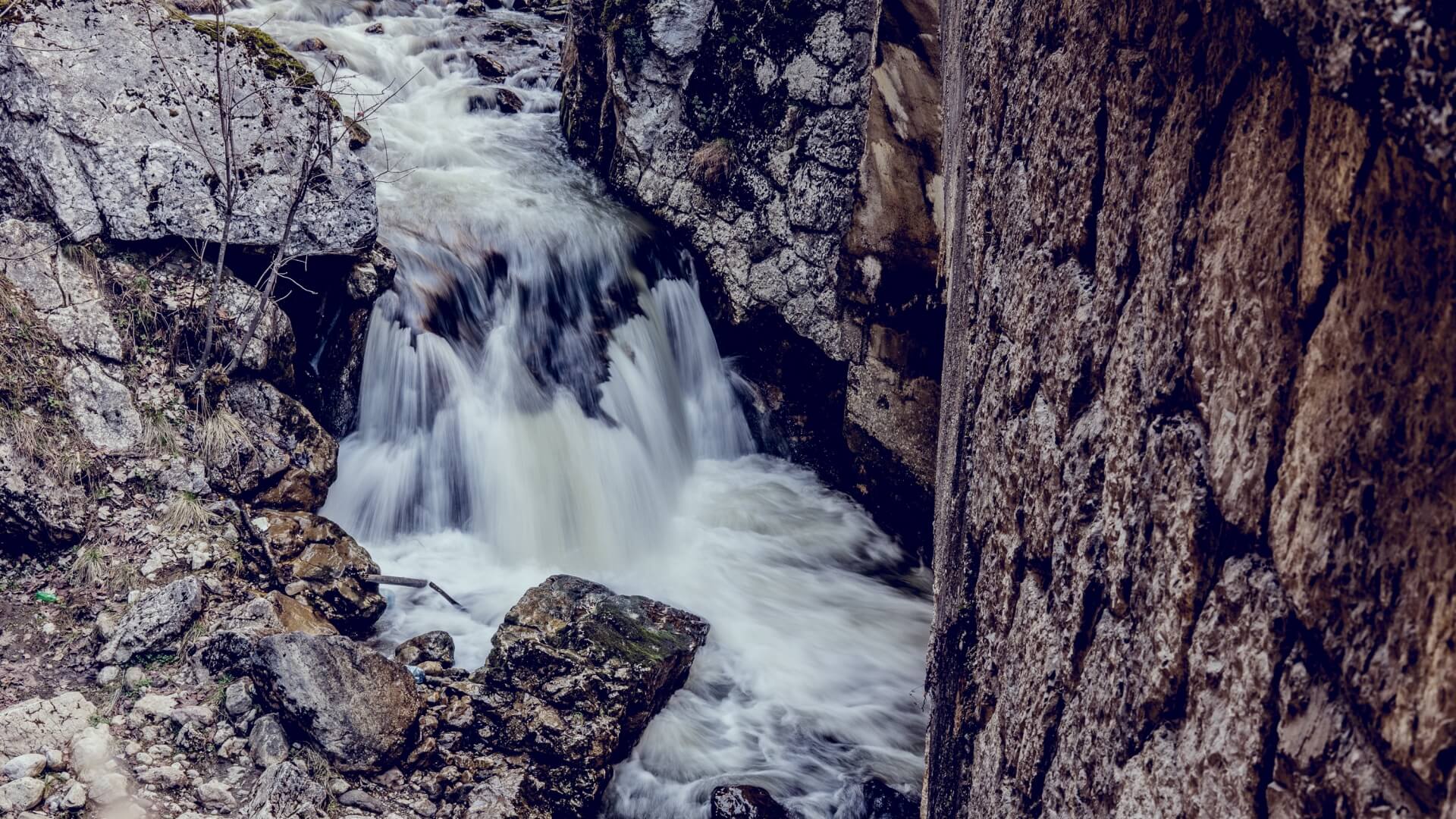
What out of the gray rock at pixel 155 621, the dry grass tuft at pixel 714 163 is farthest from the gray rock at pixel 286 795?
the dry grass tuft at pixel 714 163

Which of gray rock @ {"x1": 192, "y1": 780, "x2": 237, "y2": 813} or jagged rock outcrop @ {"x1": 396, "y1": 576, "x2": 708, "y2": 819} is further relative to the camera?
jagged rock outcrop @ {"x1": 396, "y1": 576, "x2": 708, "y2": 819}

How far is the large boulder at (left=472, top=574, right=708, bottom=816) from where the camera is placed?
3.80m

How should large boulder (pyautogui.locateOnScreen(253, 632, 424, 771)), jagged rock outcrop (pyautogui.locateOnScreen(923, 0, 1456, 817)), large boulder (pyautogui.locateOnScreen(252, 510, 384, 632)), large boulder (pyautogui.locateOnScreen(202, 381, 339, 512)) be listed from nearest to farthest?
jagged rock outcrop (pyautogui.locateOnScreen(923, 0, 1456, 817))
large boulder (pyautogui.locateOnScreen(253, 632, 424, 771))
large boulder (pyautogui.locateOnScreen(252, 510, 384, 632))
large boulder (pyautogui.locateOnScreen(202, 381, 339, 512))

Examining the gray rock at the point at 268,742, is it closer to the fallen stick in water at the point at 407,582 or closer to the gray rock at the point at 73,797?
the gray rock at the point at 73,797

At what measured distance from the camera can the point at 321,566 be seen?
455 cm

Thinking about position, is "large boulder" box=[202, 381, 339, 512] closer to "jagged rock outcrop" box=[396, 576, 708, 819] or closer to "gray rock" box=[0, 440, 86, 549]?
"gray rock" box=[0, 440, 86, 549]

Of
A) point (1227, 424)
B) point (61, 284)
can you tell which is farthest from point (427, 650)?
point (1227, 424)

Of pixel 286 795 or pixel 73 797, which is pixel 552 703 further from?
pixel 73 797

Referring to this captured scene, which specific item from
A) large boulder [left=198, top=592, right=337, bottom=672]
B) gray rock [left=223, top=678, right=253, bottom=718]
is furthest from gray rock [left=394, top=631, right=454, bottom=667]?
gray rock [left=223, top=678, right=253, bottom=718]

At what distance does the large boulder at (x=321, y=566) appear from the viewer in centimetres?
441

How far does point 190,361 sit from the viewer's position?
15.7ft

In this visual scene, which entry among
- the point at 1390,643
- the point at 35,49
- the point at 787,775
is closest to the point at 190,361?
the point at 35,49

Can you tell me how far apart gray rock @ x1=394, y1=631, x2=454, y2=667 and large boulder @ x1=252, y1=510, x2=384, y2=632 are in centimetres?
33

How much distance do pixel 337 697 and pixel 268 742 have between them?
293 millimetres
